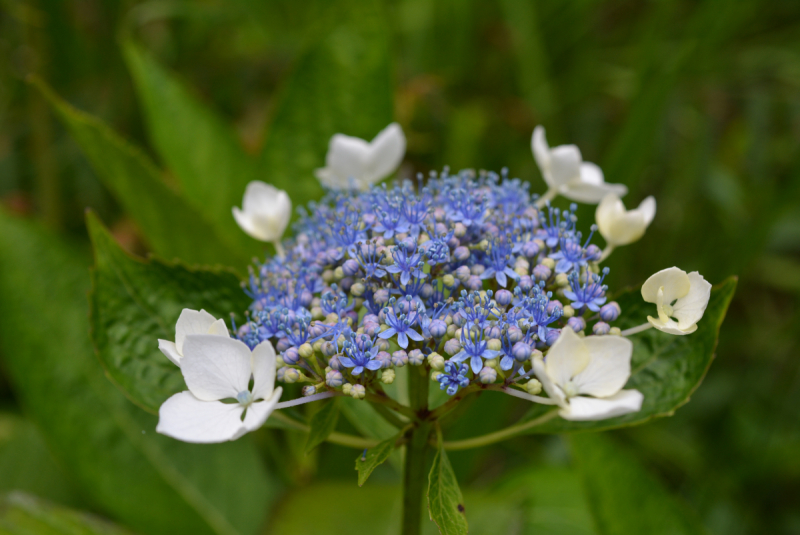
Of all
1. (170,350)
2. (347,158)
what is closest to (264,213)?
(347,158)

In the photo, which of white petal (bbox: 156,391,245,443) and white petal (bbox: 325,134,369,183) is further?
white petal (bbox: 325,134,369,183)

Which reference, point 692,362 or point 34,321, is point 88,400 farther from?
point 692,362

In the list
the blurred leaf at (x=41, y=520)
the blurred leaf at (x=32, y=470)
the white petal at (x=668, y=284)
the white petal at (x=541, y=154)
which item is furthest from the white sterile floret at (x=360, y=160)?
the blurred leaf at (x=32, y=470)

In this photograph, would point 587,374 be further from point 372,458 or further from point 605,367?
point 372,458

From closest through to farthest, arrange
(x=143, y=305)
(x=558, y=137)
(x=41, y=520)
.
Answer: (x=143, y=305), (x=41, y=520), (x=558, y=137)

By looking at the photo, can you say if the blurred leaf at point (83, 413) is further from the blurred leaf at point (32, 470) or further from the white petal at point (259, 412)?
the white petal at point (259, 412)

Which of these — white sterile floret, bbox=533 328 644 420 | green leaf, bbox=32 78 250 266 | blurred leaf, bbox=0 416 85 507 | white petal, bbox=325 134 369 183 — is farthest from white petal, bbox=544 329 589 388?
blurred leaf, bbox=0 416 85 507

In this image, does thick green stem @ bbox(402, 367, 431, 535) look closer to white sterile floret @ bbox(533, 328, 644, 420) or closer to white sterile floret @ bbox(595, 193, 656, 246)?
white sterile floret @ bbox(533, 328, 644, 420)
